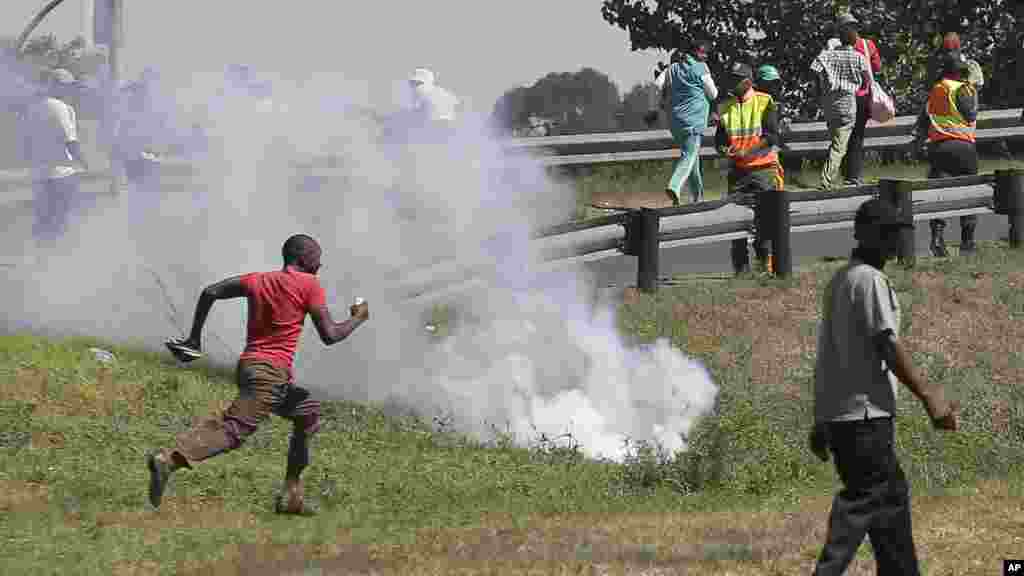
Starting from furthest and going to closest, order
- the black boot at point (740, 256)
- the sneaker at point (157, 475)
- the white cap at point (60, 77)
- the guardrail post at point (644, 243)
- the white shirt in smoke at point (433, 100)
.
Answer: the white cap at point (60, 77) < the black boot at point (740, 256) < the guardrail post at point (644, 243) < the white shirt in smoke at point (433, 100) < the sneaker at point (157, 475)

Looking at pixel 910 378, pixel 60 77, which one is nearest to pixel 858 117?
pixel 60 77

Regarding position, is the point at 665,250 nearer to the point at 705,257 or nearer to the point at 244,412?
the point at 705,257

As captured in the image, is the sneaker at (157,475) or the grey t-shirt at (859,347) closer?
the grey t-shirt at (859,347)

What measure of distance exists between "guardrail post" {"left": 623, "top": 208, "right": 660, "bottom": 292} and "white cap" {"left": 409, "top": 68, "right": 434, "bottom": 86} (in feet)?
7.19

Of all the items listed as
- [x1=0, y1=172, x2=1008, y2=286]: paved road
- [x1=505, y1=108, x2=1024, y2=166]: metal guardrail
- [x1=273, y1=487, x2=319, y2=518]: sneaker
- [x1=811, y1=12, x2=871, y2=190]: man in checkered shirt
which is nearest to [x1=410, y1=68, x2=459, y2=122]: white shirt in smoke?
[x1=0, y1=172, x2=1008, y2=286]: paved road

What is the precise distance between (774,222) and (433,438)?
546 centimetres

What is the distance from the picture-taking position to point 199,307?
9.65 metres

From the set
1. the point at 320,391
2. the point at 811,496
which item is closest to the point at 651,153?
the point at 320,391

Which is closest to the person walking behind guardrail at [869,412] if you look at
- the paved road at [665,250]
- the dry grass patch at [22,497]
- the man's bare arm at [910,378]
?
the man's bare arm at [910,378]

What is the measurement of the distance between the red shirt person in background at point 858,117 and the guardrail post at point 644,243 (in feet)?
17.9

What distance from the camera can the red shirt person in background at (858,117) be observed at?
67.2 ft

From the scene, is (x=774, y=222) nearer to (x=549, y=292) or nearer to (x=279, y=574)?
(x=549, y=292)

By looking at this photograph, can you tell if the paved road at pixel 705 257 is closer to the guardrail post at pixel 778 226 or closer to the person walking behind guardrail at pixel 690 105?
the guardrail post at pixel 778 226

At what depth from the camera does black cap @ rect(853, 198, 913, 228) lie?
761 centimetres
